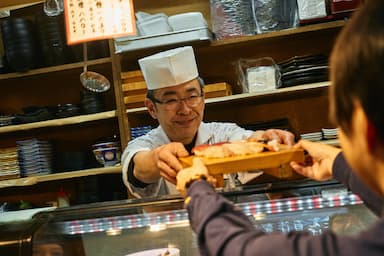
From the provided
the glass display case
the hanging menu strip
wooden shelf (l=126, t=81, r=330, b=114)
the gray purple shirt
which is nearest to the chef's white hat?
the hanging menu strip

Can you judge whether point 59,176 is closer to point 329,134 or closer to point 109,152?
point 109,152

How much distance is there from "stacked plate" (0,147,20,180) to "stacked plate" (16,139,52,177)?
4 cm

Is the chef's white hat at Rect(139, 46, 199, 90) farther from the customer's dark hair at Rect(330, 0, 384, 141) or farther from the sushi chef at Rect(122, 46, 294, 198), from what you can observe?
the customer's dark hair at Rect(330, 0, 384, 141)

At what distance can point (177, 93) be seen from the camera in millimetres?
2188


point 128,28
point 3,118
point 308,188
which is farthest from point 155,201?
point 3,118

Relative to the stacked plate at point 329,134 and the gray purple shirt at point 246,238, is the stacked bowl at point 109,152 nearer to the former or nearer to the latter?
the stacked plate at point 329,134

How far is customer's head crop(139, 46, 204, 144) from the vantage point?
7.18 feet

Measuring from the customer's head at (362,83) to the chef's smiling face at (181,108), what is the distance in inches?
57.8

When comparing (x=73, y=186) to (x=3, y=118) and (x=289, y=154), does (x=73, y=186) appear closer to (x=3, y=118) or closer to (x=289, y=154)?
(x=3, y=118)

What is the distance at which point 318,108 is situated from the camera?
317 cm

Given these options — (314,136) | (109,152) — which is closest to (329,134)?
(314,136)

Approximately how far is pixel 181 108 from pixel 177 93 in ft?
0.23

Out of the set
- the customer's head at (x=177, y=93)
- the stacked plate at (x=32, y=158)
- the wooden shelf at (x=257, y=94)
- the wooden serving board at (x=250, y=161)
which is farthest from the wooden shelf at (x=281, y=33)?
the wooden serving board at (x=250, y=161)

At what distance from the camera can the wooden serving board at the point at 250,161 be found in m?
1.02
